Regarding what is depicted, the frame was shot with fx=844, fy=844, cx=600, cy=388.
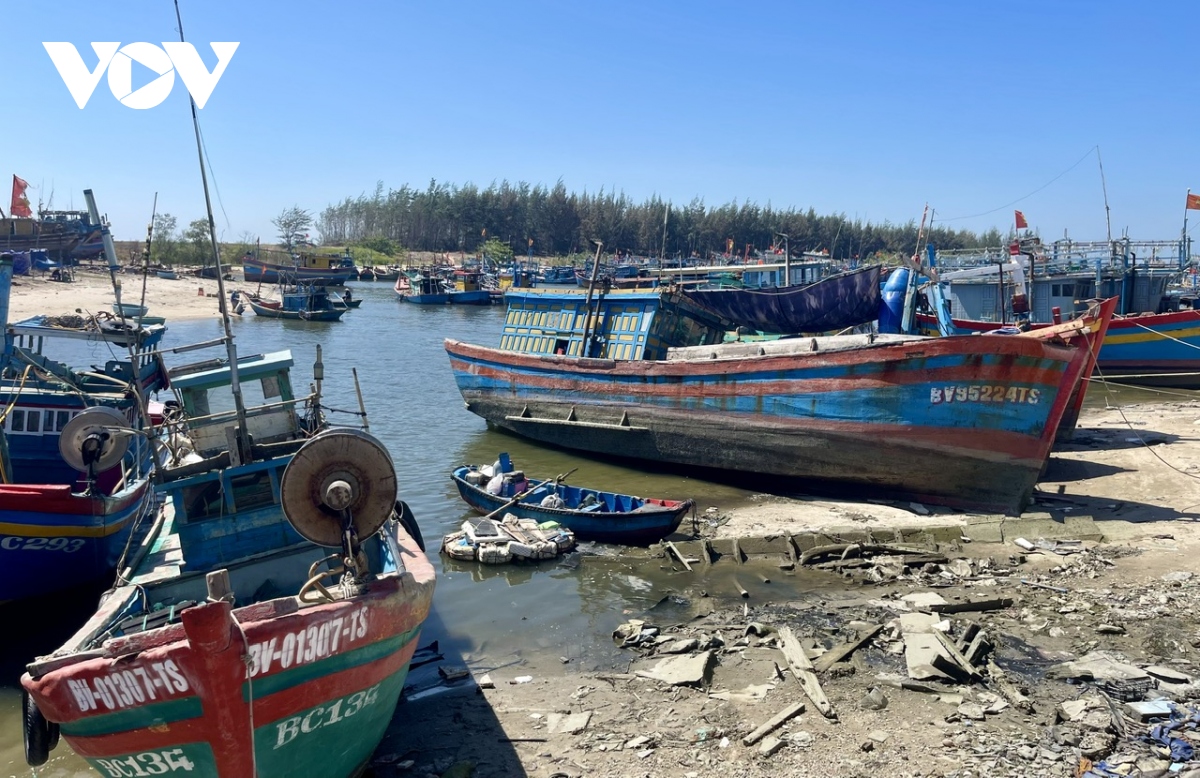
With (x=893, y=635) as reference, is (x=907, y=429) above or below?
above

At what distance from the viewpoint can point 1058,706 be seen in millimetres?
7656

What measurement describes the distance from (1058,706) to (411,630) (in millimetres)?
5845

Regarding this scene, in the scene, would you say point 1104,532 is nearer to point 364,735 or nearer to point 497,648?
point 497,648

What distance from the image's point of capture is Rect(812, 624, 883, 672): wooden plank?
8.73 metres

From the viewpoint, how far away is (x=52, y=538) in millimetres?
10320

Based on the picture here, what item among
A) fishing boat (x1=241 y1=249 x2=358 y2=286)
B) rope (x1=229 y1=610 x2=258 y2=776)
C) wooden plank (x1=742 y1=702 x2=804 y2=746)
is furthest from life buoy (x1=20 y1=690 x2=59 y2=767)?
fishing boat (x1=241 y1=249 x2=358 y2=286)

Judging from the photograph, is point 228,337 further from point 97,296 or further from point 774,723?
point 97,296

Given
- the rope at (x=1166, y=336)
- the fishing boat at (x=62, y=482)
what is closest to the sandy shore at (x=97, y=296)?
the fishing boat at (x=62, y=482)

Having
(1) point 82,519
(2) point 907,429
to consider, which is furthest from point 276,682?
(2) point 907,429

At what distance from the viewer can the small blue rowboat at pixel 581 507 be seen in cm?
1294

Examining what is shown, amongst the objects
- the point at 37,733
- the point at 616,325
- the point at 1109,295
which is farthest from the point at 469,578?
the point at 1109,295

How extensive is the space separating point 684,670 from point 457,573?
4804 millimetres

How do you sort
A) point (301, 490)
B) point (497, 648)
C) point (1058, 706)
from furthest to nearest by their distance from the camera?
1. point (497, 648)
2. point (1058, 706)
3. point (301, 490)

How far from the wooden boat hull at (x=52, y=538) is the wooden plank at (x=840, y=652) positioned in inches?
347
